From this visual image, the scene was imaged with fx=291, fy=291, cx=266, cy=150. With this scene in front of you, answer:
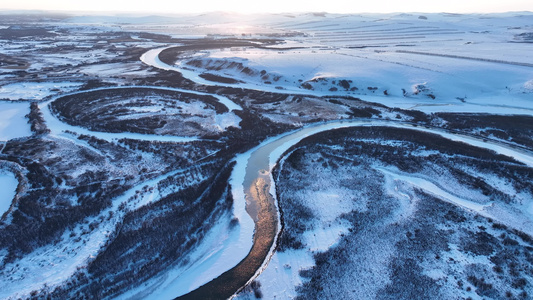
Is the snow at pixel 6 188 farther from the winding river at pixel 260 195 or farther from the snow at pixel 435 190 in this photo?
the snow at pixel 435 190

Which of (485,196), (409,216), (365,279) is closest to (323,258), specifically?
(365,279)

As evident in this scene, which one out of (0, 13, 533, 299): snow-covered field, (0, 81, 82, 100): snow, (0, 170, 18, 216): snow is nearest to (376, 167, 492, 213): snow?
(0, 13, 533, 299): snow-covered field

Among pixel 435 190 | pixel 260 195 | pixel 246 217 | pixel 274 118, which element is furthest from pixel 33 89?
pixel 435 190

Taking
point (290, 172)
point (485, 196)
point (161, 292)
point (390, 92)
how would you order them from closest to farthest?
point (161, 292) < point (485, 196) < point (290, 172) < point (390, 92)

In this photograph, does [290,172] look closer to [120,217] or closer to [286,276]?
[286,276]

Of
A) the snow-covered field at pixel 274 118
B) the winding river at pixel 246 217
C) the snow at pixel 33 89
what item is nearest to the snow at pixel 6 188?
the snow-covered field at pixel 274 118

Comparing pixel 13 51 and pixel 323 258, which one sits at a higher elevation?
pixel 13 51
